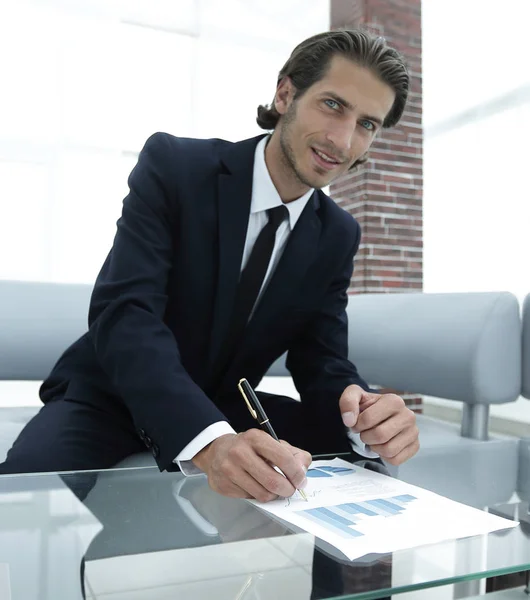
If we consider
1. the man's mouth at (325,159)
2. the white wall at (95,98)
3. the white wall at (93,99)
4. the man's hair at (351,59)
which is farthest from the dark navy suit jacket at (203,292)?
the white wall at (95,98)

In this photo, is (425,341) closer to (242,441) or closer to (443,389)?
(443,389)

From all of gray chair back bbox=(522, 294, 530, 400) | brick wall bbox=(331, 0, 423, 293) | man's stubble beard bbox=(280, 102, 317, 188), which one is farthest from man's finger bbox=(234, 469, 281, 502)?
brick wall bbox=(331, 0, 423, 293)

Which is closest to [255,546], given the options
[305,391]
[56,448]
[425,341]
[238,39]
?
[56,448]

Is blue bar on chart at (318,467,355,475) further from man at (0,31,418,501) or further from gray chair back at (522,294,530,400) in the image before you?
gray chair back at (522,294,530,400)

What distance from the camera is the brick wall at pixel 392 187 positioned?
4785 mm

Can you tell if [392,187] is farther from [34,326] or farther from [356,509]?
[356,509]

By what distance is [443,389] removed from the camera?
6.38 ft

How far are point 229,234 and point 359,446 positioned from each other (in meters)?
0.54

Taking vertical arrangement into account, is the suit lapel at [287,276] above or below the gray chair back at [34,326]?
above

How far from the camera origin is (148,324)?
115 cm

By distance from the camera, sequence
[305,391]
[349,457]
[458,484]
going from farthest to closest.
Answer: [305,391] < [349,457] < [458,484]

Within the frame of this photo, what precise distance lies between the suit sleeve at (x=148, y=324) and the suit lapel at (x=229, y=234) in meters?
0.12

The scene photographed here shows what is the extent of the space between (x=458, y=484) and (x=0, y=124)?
197 inches

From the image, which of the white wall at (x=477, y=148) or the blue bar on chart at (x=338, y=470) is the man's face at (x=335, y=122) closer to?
the blue bar on chart at (x=338, y=470)
